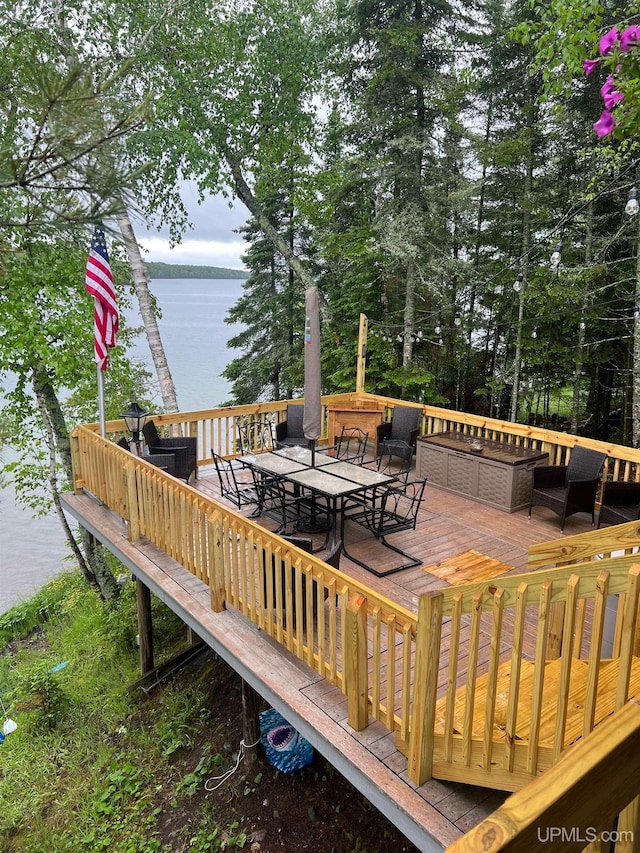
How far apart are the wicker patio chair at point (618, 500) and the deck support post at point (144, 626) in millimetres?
5142

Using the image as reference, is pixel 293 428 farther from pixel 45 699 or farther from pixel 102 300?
pixel 45 699

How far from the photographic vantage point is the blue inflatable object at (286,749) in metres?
4.75

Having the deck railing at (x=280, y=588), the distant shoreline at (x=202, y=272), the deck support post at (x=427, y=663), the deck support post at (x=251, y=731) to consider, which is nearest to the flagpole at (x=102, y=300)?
the deck railing at (x=280, y=588)

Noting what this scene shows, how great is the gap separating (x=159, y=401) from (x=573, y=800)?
25632mm

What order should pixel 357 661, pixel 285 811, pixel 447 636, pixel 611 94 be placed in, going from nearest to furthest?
pixel 611 94, pixel 357 661, pixel 447 636, pixel 285 811

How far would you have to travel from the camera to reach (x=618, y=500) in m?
5.62

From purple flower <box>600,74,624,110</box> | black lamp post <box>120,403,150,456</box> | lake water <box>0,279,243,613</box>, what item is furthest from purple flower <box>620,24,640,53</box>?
lake water <box>0,279,243,613</box>

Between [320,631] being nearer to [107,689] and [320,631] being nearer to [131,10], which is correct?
[107,689]

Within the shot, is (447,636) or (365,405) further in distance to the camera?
(365,405)

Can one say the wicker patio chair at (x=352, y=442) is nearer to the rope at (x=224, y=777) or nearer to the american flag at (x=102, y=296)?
the american flag at (x=102, y=296)

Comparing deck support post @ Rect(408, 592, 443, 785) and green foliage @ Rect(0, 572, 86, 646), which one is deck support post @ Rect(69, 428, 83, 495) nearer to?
green foliage @ Rect(0, 572, 86, 646)

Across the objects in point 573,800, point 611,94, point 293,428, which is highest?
point 611,94

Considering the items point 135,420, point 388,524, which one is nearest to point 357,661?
point 388,524

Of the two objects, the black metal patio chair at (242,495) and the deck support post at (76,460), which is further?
the deck support post at (76,460)
